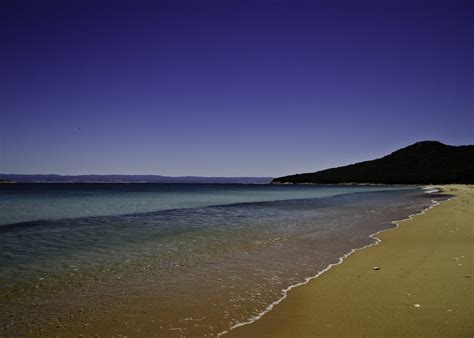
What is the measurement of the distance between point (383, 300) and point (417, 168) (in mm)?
174554

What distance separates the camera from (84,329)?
554 cm

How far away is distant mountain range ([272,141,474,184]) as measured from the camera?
456ft

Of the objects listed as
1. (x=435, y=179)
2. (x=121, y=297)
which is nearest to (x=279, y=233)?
(x=121, y=297)

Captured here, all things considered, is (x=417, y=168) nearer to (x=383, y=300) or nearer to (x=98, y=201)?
(x=98, y=201)

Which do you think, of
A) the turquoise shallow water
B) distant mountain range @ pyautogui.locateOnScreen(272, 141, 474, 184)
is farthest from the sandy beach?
distant mountain range @ pyautogui.locateOnScreen(272, 141, 474, 184)

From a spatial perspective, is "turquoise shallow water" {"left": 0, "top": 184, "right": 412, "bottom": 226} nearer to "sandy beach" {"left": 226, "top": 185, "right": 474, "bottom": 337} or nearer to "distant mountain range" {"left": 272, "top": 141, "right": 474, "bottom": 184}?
"sandy beach" {"left": 226, "top": 185, "right": 474, "bottom": 337}

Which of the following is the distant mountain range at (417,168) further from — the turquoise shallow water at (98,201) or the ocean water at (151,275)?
the ocean water at (151,275)

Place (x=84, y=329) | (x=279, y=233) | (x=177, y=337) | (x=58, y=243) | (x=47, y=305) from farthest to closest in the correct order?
(x=279, y=233) < (x=58, y=243) < (x=47, y=305) < (x=84, y=329) < (x=177, y=337)

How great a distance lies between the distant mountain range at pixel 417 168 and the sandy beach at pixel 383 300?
130 m

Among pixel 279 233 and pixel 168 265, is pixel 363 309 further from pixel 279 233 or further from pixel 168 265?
pixel 279 233

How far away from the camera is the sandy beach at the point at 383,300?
5.32 metres

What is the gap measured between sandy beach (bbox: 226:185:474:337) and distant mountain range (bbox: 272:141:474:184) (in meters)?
130

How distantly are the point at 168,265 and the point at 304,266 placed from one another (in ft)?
11.4

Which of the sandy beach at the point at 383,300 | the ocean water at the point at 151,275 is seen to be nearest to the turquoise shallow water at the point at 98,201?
the ocean water at the point at 151,275
